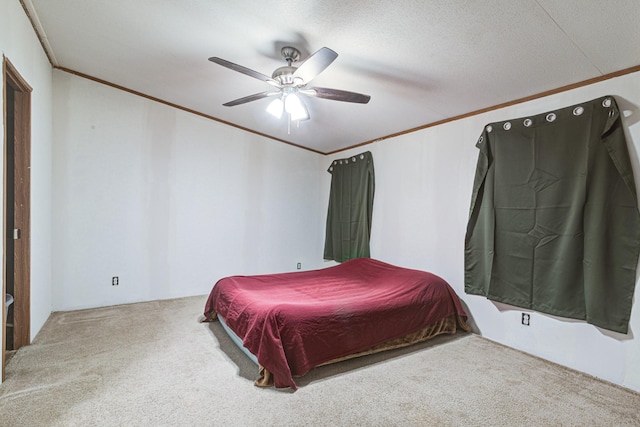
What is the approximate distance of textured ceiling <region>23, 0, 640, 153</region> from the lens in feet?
6.04

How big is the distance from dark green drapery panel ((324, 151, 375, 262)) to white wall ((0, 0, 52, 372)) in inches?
141

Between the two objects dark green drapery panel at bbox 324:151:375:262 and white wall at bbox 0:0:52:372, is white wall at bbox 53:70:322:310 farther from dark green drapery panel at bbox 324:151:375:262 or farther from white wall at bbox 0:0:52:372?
dark green drapery panel at bbox 324:151:375:262

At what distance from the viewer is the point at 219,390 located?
2.06 meters

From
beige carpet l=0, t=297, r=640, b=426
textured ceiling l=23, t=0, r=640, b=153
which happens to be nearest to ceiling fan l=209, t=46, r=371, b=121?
textured ceiling l=23, t=0, r=640, b=153

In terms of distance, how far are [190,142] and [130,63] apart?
4.21 ft

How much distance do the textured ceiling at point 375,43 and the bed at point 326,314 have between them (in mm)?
1871

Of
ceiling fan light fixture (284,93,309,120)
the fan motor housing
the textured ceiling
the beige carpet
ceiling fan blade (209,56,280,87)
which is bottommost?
the beige carpet

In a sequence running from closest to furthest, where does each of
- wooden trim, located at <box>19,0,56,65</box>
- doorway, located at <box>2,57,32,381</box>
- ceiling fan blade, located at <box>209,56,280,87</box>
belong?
1. ceiling fan blade, located at <box>209,56,280,87</box>
2. wooden trim, located at <box>19,0,56,65</box>
3. doorway, located at <box>2,57,32,381</box>

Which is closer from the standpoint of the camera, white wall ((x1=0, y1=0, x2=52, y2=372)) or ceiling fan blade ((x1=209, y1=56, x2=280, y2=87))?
ceiling fan blade ((x1=209, y1=56, x2=280, y2=87))

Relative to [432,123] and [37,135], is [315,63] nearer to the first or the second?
[432,123]

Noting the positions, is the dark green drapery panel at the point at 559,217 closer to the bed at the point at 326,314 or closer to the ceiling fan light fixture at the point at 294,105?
the bed at the point at 326,314

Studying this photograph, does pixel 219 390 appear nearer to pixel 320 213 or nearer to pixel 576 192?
pixel 576 192

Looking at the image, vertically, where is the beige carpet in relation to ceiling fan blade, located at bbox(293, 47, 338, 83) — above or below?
below

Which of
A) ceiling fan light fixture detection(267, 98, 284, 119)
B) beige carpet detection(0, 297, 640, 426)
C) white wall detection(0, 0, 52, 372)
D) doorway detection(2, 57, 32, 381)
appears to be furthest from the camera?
ceiling fan light fixture detection(267, 98, 284, 119)
